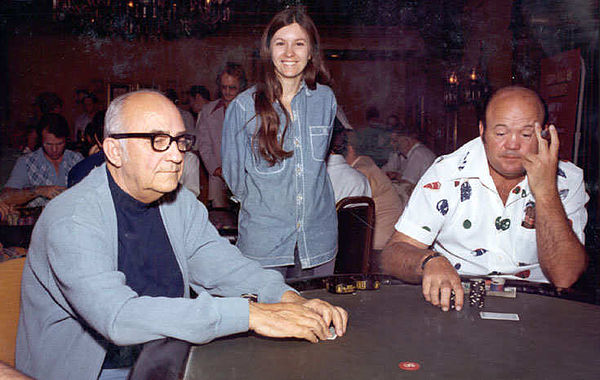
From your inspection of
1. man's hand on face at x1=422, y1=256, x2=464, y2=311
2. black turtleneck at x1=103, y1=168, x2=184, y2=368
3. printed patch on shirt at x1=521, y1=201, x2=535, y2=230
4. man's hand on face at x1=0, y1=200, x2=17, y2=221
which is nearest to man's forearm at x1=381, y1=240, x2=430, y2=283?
man's hand on face at x1=422, y1=256, x2=464, y2=311

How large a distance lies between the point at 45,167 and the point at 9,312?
2.70 metres

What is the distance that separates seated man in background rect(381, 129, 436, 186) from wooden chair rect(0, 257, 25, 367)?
13.4ft

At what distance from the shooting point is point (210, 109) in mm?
4953

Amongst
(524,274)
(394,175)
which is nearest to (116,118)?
(524,274)

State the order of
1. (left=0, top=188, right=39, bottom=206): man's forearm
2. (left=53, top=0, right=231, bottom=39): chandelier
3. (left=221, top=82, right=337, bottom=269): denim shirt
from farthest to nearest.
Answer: (left=53, top=0, right=231, bottom=39): chandelier
(left=0, top=188, right=39, bottom=206): man's forearm
(left=221, top=82, right=337, bottom=269): denim shirt

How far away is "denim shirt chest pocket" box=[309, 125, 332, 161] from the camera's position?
2475 millimetres

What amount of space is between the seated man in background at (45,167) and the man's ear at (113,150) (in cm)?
247

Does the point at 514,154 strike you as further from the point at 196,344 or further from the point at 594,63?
the point at 594,63

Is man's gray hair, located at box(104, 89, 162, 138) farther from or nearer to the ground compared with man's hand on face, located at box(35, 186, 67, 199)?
farther from the ground

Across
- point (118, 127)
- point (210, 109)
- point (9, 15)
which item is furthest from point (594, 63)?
point (9, 15)

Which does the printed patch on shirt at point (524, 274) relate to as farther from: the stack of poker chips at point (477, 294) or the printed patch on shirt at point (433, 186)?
the stack of poker chips at point (477, 294)

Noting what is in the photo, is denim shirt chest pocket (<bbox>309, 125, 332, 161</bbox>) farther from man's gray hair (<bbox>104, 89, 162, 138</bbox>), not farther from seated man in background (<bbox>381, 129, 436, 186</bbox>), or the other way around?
seated man in background (<bbox>381, 129, 436, 186</bbox>)

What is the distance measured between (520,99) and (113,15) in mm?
4387

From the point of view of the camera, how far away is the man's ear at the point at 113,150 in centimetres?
149
